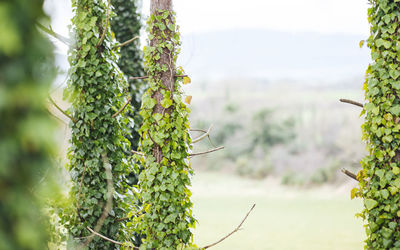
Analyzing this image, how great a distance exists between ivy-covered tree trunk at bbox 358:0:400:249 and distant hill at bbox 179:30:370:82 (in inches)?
682

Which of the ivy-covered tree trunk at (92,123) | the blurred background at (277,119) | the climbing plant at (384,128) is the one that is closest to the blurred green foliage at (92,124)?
→ the ivy-covered tree trunk at (92,123)

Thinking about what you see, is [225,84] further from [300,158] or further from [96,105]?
[96,105]

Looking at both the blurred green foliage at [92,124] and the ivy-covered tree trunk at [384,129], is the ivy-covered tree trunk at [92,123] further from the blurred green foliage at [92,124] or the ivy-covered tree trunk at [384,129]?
the ivy-covered tree trunk at [384,129]

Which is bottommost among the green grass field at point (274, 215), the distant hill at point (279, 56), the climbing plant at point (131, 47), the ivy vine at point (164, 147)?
the green grass field at point (274, 215)

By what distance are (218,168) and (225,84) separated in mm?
5603

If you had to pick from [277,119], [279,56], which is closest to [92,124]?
[277,119]

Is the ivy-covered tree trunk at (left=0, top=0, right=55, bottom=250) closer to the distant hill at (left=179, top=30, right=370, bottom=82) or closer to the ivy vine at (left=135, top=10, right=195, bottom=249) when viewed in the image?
the ivy vine at (left=135, top=10, right=195, bottom=249)

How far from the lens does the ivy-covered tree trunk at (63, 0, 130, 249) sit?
3.50 meters

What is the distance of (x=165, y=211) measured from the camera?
329cm

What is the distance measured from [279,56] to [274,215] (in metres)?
14.8

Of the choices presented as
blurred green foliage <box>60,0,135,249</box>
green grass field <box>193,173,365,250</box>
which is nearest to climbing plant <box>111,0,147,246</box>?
blurred green foliage <box>60,0,135,249</box>

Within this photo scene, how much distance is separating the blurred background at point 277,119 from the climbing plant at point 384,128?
1.29ft

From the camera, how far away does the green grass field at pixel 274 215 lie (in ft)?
28.4

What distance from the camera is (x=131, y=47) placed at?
5.30 metres
